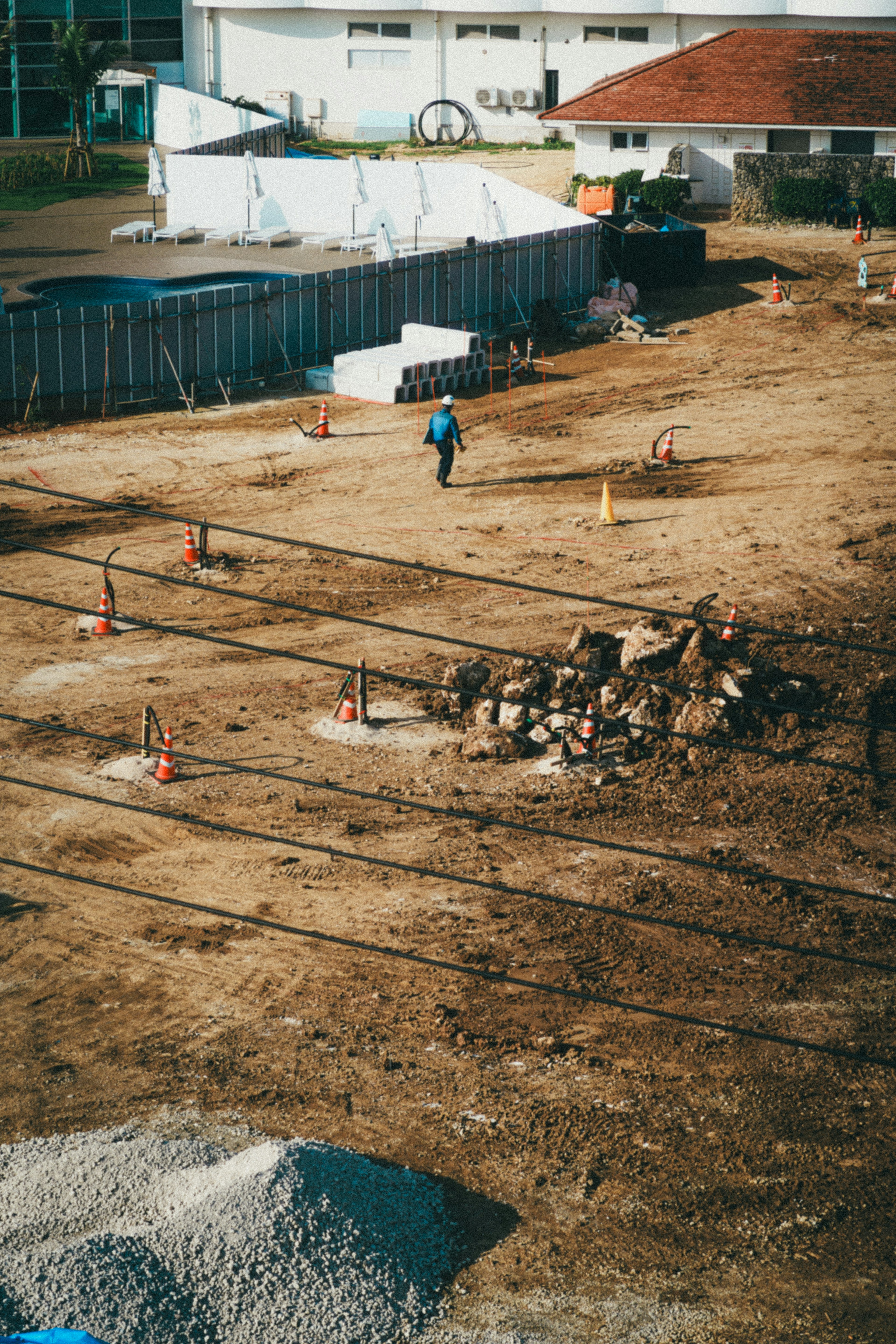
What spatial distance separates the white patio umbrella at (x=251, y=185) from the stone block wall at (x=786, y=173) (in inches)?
580

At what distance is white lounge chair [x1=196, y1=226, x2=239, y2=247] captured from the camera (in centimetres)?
4119

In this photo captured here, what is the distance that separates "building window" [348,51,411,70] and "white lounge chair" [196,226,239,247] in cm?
1902

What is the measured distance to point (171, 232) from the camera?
40.7 meters

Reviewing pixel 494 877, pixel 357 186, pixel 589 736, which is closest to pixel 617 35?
pixel 357 186

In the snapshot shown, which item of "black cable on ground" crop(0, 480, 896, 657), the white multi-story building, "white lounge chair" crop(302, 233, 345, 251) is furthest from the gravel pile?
the white multi-story building

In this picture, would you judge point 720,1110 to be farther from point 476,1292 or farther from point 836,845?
point 836,845

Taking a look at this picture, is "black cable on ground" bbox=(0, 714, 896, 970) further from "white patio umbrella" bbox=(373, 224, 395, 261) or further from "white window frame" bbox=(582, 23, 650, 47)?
"white window frame" bbox=(582, 23, 650, 47)

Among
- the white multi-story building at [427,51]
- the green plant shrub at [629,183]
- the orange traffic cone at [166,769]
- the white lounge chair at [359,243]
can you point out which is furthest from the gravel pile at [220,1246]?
the white multi-story building at [427,51]

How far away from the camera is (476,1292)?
27.7 ft

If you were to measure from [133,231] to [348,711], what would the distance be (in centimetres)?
2926

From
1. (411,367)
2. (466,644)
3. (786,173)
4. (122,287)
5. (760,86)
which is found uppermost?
(760,86)

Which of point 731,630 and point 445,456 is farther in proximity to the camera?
point 445,456

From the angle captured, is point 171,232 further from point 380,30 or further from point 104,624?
point 104,624

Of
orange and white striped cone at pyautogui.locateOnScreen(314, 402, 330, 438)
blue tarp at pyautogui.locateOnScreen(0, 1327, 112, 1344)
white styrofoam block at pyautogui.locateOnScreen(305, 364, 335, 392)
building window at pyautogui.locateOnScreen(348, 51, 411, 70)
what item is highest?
building window at pyautogui.locateOnScreen(348, 51, 411, 70)
